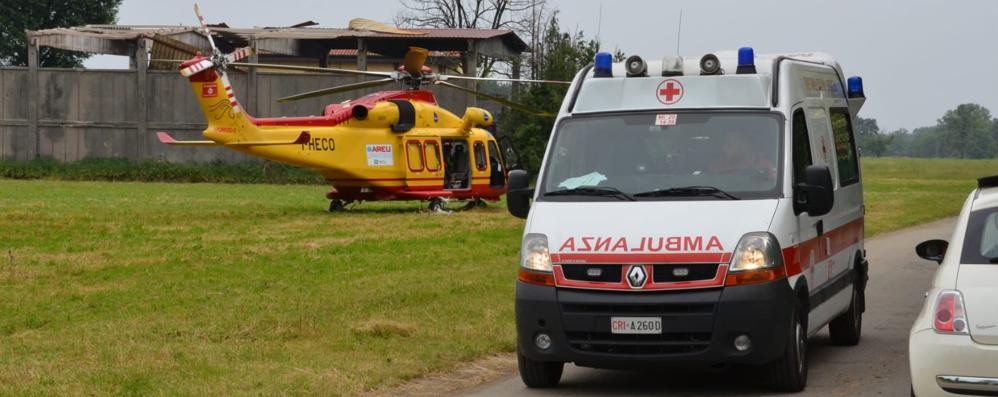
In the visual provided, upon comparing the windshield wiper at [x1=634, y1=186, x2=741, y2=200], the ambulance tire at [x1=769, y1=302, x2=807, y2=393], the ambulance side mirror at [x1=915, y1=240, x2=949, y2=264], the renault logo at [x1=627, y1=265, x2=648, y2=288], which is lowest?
the ambulance tire at [x1=769, y1=302, x2=807, y2=393]

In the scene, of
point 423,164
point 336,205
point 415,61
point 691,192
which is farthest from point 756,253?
point 336,205

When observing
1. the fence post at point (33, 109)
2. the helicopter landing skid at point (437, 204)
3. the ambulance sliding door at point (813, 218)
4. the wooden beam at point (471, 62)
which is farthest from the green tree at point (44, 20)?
the ambulance sliding door at point (813, 218)

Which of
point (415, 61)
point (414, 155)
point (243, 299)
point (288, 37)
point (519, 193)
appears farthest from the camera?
point (288, 37)

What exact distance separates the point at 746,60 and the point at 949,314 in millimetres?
3366

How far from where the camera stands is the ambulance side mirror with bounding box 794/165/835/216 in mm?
10594

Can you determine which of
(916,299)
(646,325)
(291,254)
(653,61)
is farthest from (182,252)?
(646,325)

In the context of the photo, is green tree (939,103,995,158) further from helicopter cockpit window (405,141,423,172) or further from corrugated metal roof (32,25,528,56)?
helicopter cockpit window (405,141,423,172)

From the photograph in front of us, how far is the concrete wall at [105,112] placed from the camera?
4916cm

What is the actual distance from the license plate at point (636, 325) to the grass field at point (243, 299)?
182 cm

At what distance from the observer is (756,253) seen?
988 centimetres

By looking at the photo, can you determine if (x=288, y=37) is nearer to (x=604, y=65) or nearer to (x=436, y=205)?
(x=436, y=205)

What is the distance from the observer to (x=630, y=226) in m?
10.0

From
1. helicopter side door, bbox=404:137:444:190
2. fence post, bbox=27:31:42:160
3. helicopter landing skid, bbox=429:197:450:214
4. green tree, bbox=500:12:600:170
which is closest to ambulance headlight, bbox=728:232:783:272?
helicopter side door, bbox=404:137:444:190

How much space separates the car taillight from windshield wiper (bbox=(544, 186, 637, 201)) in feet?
8.82
